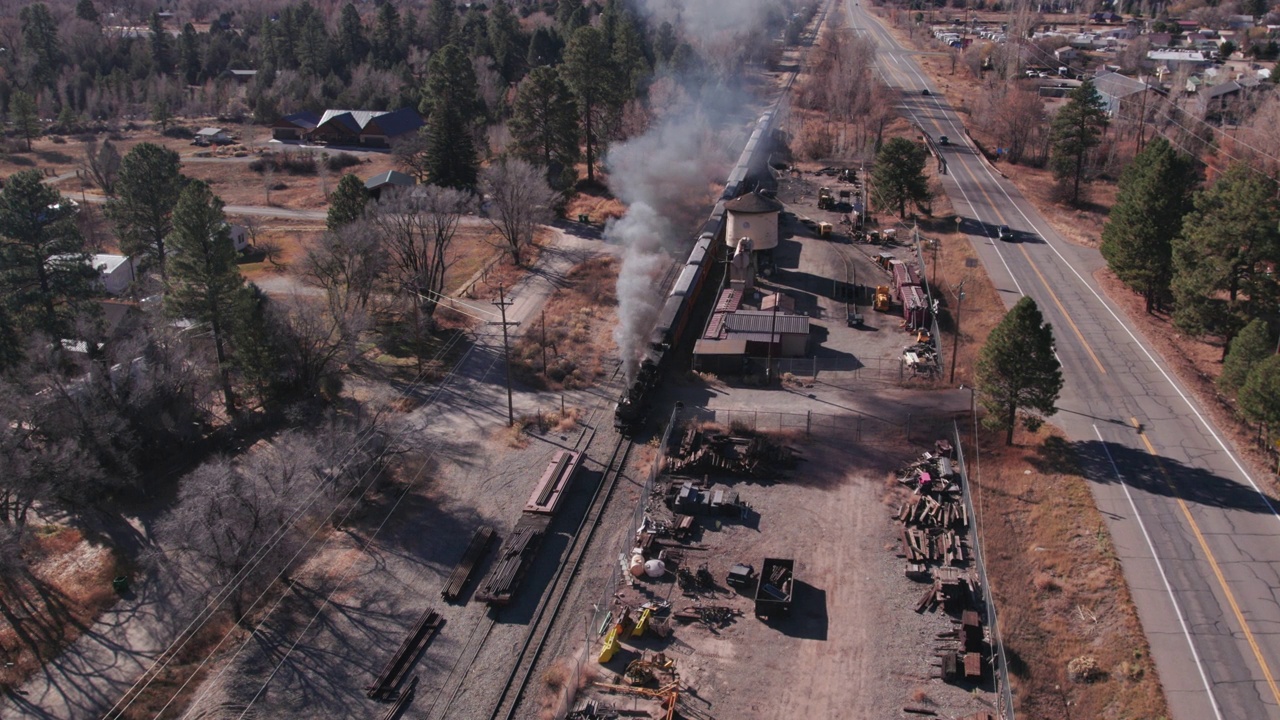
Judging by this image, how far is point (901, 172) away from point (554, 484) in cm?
3342

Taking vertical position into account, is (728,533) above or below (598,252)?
below

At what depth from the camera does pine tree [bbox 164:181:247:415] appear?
34.2 metres

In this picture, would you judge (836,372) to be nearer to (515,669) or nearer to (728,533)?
(728,533)

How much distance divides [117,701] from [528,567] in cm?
1103

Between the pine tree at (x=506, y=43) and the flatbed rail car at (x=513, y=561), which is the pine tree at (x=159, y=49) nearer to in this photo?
the pine tree at (x=506, y=43)

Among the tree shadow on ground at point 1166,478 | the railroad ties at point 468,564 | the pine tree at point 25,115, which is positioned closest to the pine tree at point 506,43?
the pine tree at point 25,115

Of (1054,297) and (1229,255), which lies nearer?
(1229,255)

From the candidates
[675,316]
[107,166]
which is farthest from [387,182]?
[675,316]

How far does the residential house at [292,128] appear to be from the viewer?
284 ft

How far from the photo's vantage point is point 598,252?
176ft

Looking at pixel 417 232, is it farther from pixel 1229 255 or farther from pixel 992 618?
pixel 1229 255

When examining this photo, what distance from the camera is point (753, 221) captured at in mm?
44844

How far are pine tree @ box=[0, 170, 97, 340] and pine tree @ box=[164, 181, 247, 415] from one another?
4367 mm

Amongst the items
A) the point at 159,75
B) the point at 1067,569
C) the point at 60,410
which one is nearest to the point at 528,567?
the point at 1067,569
